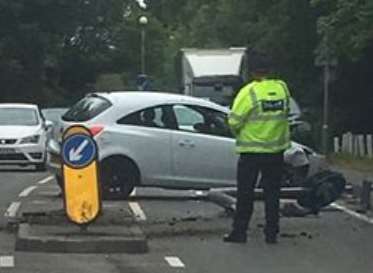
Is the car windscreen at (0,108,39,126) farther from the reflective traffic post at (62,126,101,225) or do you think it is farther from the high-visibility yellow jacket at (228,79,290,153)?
the high-visibility yellow jacket at (228,79,290,153)

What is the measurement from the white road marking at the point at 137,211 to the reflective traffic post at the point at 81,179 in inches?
95.5

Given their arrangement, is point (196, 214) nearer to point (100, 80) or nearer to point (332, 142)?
point (332, 142)

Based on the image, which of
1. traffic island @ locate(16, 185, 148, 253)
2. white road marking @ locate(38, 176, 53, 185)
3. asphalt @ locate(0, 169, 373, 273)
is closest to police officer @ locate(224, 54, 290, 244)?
asphalt @ locate(0, 169, 373, 273)

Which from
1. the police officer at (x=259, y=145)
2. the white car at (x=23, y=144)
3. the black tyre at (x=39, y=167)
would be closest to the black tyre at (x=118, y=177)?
the police officer at (x=259, y=145)

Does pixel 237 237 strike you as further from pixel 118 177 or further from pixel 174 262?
pixel 118 177

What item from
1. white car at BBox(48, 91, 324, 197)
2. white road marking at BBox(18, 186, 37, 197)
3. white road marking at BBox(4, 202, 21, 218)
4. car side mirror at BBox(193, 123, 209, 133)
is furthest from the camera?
white road marking at BBox(18, 186, 37, 197)

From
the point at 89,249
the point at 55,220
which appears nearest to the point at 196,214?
the point at 55,220

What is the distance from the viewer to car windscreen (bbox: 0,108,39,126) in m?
32.2

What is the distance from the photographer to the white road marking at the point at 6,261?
13.0m

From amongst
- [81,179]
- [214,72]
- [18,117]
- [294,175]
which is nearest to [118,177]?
[294,175]

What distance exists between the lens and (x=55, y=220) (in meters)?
16.2

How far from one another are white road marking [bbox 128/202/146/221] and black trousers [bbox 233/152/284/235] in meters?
2.57

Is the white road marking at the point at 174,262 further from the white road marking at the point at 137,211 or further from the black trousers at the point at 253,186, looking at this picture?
the white road marking at the point at 137,211

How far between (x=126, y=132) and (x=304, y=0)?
77.9 feet
